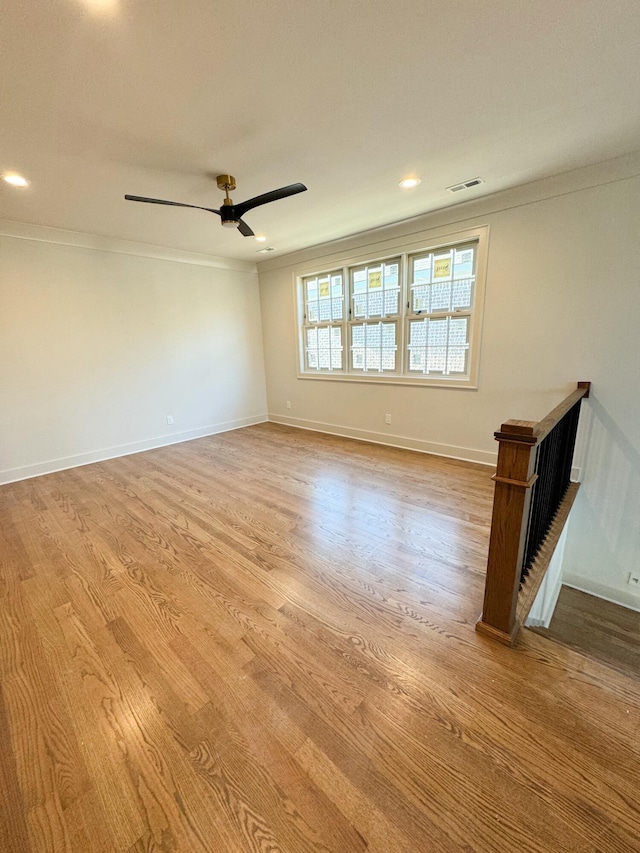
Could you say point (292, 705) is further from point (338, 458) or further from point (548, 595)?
point (338, 458)

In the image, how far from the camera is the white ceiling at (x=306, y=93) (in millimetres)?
1321

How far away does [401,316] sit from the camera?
393cm

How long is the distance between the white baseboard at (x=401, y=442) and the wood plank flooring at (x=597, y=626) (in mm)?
1339

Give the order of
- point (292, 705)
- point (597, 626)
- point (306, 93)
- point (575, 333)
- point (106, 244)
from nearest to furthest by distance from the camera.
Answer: point (292, 705)
point (306, 93)
point (597, 626)
point (575, 333)
point (106, 244)

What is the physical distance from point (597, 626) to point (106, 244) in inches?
236

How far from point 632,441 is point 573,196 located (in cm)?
202

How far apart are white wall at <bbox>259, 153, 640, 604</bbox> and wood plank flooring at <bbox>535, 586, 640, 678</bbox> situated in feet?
0.51

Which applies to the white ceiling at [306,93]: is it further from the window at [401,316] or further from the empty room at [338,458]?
the window at [401,316]

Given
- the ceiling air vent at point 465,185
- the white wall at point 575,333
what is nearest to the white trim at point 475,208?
the white wall at point 575,333

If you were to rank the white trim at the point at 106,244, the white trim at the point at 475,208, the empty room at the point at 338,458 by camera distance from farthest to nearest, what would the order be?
the white trim at the point at 106,244
the white trim at the point at 475,208
the empty room at the point at 338,458

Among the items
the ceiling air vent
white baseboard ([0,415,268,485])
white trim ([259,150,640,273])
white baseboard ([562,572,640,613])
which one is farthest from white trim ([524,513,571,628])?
white baseboard ([0,415,268,485])

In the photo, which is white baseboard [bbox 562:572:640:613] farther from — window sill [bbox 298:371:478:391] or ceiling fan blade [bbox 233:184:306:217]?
ceiling fan blade [bbox 233:184:306:217]

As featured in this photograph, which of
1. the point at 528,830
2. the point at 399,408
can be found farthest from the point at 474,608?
the point at 399,408

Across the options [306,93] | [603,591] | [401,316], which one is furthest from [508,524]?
[401,316]
